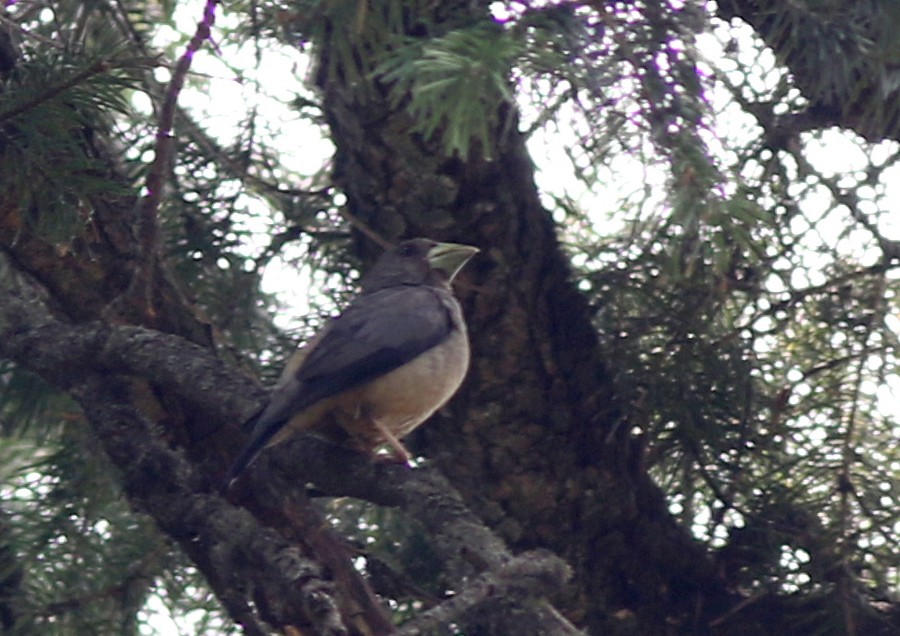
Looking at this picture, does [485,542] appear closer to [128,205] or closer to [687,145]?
[687,145]

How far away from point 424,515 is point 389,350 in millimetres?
1231

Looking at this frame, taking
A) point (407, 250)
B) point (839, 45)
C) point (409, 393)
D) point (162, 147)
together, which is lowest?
point (409, 393)

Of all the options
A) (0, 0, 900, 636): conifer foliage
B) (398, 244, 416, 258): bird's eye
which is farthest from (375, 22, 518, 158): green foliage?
(398, 244, 416, 258): bird's eye

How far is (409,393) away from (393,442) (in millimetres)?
172

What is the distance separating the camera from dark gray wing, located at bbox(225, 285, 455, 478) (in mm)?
4113

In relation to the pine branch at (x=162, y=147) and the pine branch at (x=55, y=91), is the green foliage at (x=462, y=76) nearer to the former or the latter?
the pine branch at (x=162, y=147)

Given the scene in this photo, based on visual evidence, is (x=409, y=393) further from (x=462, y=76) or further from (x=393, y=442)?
(x=462, y=76)

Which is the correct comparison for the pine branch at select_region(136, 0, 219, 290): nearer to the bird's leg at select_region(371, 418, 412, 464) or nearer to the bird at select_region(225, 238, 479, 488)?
the bird at select_region(225, 238, 479, 488)

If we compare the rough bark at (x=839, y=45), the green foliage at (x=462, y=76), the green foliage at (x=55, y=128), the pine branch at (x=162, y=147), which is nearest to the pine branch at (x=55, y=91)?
the green foliage at (x=55, y=128)

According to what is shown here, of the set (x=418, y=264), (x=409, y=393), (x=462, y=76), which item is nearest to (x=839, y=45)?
(x=462, y=76)

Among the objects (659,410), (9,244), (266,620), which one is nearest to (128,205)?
(9,244)

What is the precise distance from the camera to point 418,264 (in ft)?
15.3

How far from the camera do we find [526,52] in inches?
120

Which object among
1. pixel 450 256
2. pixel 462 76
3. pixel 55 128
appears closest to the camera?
pixel 462 76
